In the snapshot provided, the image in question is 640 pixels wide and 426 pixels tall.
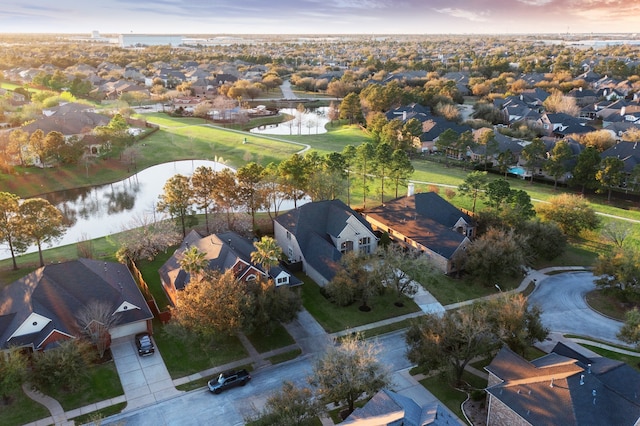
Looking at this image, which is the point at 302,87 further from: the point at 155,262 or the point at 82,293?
the point at 82,293

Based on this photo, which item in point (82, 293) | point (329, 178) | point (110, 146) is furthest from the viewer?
point (110, 146)

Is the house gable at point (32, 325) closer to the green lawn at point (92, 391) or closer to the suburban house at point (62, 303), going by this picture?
the suburban house at point (62, 303)

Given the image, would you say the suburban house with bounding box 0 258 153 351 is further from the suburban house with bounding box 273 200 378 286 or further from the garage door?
the suburban house with bounding box 273 200 378 286

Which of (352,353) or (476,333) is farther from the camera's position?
(476,333)

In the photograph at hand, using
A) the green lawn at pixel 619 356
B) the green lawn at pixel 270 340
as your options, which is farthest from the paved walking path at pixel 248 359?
the green lawn at pixel 619 356

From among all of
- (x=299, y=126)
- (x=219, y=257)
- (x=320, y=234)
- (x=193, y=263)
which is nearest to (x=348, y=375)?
(x=193, y=263)

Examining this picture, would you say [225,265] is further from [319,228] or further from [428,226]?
[428,226]

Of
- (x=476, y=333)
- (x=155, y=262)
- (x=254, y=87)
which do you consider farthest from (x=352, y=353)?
(x=254, y=87)
